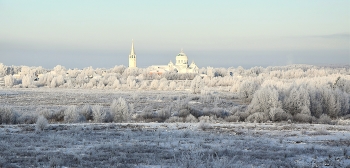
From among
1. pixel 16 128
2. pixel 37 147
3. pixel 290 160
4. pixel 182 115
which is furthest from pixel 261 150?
pixel 182 115

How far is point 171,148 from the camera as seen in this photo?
11961mm

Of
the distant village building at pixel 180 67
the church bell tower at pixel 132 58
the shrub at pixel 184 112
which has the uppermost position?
the church bell tower at pixel 132 58

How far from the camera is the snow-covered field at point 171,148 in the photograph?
9602 millimetres

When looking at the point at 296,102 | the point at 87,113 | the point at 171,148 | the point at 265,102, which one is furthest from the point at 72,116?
the point at 296,102

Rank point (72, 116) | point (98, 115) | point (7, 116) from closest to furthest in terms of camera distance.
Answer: point (7, 116) < point (72, 116) < point (98, 115)

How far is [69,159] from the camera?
9781 mm

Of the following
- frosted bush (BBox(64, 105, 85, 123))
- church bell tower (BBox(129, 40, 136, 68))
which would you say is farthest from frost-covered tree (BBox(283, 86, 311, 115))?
church bell tower (BBox(129, 40, 136, 68))

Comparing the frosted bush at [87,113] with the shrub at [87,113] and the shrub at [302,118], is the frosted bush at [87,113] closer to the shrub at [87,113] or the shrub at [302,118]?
the shrub at [87,113]

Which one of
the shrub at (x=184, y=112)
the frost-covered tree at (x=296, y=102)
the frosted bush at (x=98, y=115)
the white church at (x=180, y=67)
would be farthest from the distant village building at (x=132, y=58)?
the frosted bush at (x=98, y=115)

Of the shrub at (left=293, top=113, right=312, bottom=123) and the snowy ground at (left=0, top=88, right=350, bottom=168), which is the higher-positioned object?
the snowy ground at (left=0, top=88, right=350, bottom=168)

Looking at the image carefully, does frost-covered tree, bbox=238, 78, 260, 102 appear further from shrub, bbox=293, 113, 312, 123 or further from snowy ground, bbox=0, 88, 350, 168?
snowy ground, bbox=0, 88, 350, 168

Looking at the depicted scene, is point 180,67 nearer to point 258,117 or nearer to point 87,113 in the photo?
point 258,117

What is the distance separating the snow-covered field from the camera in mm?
9602

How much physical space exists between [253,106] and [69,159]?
77.5 feet
